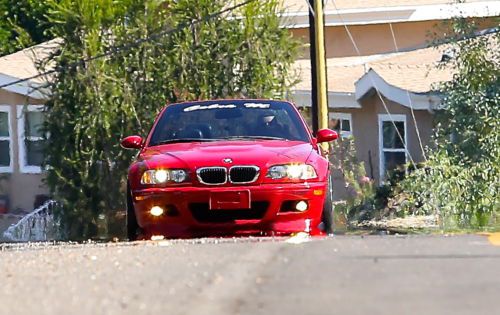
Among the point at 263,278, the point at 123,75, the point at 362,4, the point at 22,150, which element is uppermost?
the point at 362,4

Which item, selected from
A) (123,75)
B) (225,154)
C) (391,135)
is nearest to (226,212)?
(225,154)

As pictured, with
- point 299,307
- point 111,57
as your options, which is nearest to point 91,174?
point 111,57

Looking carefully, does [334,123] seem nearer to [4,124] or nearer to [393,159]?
[393,159]

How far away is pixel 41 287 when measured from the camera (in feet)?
27.0

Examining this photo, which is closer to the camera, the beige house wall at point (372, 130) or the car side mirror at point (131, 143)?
the car side mirror at point (131, 143)

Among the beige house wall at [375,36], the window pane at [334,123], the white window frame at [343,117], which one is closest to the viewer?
the white window frame at [343,117]

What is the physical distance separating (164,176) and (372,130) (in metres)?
13.5

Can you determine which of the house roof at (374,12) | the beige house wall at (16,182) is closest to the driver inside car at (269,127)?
the beige house wall at (16,182)

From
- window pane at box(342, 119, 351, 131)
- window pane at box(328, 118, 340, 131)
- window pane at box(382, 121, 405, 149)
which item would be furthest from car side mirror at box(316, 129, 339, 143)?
window pane at box(328, 118, 340, 131)

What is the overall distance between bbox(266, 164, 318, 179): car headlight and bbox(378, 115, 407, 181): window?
481 inches

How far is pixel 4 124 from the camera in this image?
2756 centimetres

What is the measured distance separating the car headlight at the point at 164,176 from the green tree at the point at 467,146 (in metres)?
6.99

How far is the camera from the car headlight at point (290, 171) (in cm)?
1159

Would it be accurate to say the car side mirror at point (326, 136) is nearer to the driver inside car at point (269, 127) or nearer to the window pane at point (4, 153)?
the driver inside car at point (269, 127)
